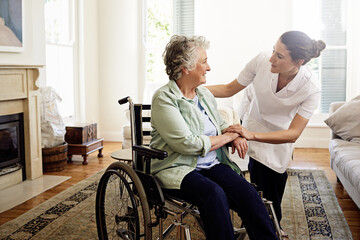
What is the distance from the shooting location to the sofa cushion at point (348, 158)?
283cm

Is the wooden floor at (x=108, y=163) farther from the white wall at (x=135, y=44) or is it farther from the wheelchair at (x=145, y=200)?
the wheelchair at (x=145, y=200)

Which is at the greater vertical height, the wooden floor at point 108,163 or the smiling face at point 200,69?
the smiling face at point 200,69

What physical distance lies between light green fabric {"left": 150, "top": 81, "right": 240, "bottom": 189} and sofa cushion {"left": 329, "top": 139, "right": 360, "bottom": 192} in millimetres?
1190

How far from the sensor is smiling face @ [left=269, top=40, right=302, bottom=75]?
85.7 inches

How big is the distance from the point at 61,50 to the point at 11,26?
5.40 feet

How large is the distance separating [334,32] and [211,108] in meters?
3.83

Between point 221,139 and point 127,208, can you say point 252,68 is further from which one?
point 127,208

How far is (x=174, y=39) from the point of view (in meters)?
2.14

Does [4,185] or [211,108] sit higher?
[211,108]

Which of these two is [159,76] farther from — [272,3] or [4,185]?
[4,185]

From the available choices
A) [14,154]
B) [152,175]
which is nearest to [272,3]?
[14,154]

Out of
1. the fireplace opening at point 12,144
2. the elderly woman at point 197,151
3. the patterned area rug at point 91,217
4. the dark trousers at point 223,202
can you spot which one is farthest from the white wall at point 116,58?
the dark trousers at point 223,202

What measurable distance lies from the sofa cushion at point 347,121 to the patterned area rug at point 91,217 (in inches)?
18.5

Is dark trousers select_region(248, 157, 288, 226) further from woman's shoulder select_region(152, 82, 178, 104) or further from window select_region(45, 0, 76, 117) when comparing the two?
window select_region(45, 0, 76, 117)
